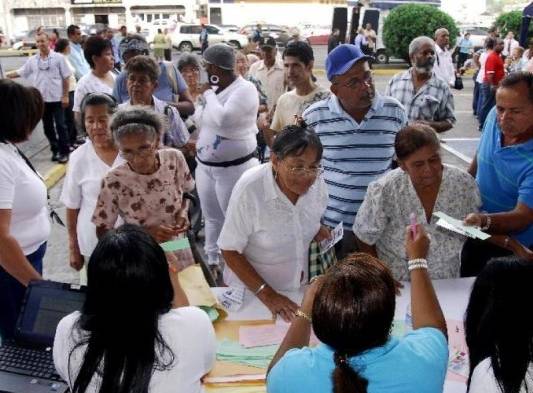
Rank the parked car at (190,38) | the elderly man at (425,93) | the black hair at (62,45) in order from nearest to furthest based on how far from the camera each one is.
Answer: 1. the elderly man at (425,93)
2. the black hair at (62,45)
3. the parked car at (190,38)

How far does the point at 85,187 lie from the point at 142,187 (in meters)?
0.38

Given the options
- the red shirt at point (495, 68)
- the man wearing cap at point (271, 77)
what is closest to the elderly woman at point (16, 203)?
the man wearing cap at point (271, 77)

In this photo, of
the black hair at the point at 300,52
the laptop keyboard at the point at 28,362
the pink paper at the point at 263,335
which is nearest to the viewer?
the laptop keyboard at the point at 28,362

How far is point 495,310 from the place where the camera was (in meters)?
1.61

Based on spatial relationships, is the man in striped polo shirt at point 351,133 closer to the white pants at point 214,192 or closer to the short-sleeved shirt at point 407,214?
the short-sleeved shirt at point 407,214

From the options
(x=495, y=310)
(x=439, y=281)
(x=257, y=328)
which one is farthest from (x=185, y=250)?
(x=495, y=310)

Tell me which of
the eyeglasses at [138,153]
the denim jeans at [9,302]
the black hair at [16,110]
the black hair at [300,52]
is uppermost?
the black hair at [300,52]

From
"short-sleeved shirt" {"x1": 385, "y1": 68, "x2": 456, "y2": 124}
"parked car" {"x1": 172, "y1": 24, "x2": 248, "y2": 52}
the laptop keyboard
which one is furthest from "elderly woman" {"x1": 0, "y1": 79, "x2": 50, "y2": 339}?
"parked car" {"x1": 172, "y1": 24, "x2": 248, "y2": 52}

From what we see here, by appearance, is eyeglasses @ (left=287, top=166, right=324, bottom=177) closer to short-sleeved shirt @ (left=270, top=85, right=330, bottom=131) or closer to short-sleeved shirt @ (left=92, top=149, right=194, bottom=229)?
short-sleeved shirt @ (left=92, top=149, right=194, bottom=229)

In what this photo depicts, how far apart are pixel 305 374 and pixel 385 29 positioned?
18956mm

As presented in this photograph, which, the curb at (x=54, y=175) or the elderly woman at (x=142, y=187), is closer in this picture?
the elderly woman at (x=142, y=187)

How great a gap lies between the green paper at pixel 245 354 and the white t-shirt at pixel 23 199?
3.53 feet

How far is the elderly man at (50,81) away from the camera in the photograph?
6.97m

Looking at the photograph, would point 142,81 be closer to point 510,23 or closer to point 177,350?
point 177,350
